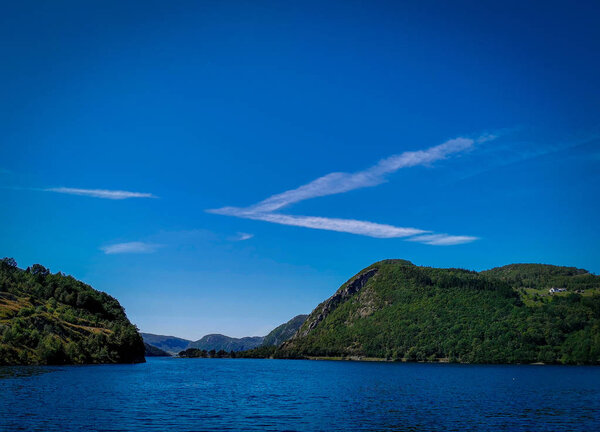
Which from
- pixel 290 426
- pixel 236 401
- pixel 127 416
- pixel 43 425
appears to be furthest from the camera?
pixel 236 401

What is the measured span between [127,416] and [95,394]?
1053 inches

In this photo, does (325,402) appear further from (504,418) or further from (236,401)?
(504,418)

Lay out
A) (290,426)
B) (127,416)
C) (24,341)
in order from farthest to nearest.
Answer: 1. (24,341)
2. (127,416)
3. (290,426)

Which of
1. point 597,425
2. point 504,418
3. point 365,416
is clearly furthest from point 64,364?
point 597,425

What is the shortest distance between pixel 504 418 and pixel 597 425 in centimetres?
1186

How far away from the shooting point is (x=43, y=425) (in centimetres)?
5044

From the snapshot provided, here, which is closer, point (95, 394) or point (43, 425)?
point (43, 425)

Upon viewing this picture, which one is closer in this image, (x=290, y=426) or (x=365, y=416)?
(x=290, y=426)

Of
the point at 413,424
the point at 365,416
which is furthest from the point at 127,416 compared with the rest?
the point at 413,424

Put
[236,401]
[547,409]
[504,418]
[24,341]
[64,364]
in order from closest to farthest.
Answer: [504,418]
[547,409]
[236,401]
[24,341]
[64,364]

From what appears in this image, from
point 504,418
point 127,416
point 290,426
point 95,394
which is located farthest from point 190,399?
point 504,418

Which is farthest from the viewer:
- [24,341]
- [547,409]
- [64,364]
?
[64,364]

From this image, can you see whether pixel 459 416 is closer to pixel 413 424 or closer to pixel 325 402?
pixel 413 424

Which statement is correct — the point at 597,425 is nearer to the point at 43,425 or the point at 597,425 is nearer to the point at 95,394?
the point at 43,425
